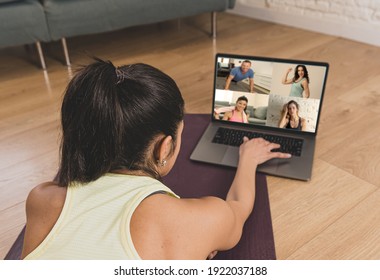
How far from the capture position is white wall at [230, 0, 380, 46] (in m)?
2.22

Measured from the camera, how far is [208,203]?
745 mm

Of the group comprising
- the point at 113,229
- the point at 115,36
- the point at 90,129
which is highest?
the point at 90,129

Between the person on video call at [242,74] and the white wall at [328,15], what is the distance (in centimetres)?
138

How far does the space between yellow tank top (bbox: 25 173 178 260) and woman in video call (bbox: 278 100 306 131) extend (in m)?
0.65

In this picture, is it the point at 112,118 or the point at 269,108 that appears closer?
the point at 112,118

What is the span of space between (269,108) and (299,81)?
0.12 m

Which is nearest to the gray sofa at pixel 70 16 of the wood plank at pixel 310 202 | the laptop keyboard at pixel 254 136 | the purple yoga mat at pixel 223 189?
the purple yoga mat at pixel 223 189

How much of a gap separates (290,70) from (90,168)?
725 millimetres

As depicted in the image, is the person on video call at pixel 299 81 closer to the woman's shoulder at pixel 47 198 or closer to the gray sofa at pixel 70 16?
the woman's shoulder at pixel 47 198

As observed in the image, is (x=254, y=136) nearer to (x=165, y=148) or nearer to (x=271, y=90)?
(x=271, y=90)

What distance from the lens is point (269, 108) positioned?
4.00ft

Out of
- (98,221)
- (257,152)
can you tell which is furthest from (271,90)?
(98,221)
